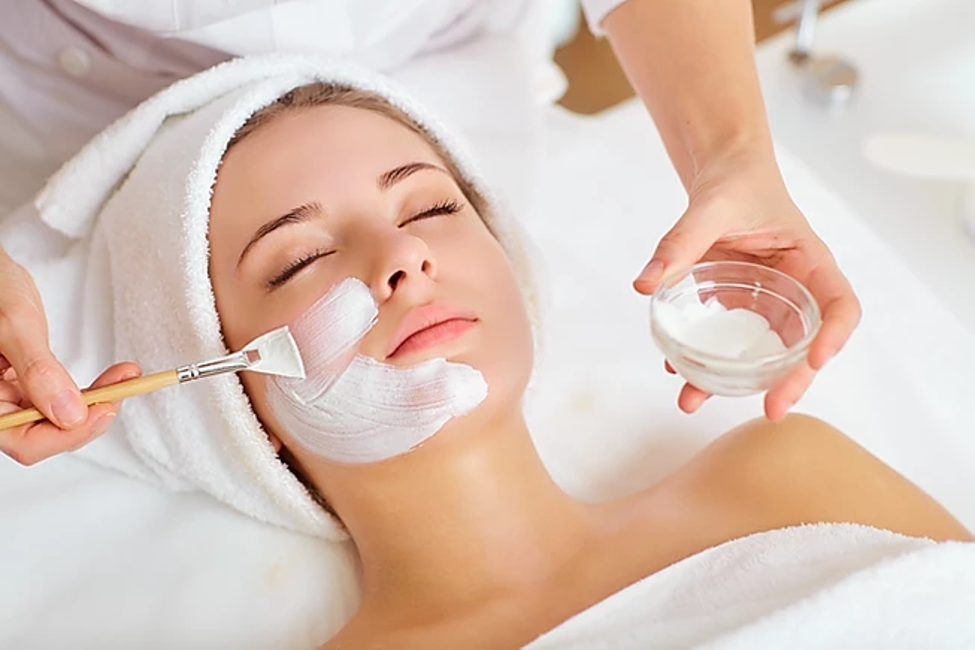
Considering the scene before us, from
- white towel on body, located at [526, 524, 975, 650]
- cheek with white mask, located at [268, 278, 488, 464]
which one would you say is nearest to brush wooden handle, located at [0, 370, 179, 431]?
cheek with white mask, located at [268, 278, 488, 464]

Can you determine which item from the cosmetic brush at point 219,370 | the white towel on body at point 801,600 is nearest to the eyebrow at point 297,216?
the cosmetic brush at point 219,370

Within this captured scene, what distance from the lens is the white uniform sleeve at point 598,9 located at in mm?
1297

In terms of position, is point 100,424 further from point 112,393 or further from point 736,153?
point 736,153

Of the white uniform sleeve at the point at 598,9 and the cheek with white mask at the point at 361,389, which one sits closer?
the cheek with white mask at the point at 361,389

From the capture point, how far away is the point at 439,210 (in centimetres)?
117

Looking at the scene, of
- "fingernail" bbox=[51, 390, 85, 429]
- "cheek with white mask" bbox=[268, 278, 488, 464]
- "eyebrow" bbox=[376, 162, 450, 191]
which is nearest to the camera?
"fingernail" bbox=[51, 390, 85, 429]

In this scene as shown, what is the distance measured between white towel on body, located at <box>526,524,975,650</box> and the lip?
298 mm

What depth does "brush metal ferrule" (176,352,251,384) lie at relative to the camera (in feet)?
3.23

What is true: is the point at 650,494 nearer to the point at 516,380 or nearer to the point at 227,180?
the point at 516,380

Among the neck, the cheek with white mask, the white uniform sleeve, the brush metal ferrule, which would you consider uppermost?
the white uniform sleeve

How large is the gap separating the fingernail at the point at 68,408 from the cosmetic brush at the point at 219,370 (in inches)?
0.6

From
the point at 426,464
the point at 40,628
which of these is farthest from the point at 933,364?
the point at 40,628

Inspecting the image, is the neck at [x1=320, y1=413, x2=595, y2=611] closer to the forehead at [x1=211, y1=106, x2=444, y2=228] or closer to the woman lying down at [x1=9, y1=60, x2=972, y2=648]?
the woman lying down at [x1=9, y1=60, x2=972, y2=648]

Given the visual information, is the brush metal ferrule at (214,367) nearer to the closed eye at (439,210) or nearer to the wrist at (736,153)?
the closed eye at (439,210)
